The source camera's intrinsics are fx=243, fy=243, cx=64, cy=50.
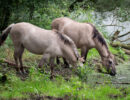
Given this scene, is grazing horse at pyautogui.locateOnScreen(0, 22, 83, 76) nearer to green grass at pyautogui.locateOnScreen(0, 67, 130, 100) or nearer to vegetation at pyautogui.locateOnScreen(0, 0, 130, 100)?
vegetation at pyautogui.locateOnScreen(0, 0, 130, 100)

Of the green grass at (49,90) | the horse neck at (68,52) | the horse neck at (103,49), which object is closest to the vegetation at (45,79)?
the green grass at (49,90)

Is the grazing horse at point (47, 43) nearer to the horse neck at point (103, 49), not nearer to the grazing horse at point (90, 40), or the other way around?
the grazing horse at point (90, 40)

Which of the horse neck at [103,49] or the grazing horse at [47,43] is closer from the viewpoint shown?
the grazing horse at [47,43]

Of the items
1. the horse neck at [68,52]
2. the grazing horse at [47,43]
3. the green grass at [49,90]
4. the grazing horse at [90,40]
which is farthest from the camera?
the grazing horse at [90,40]

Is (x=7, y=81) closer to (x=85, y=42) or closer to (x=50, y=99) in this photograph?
(x=50, y=99)

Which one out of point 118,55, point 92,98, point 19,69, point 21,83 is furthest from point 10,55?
point 118,55

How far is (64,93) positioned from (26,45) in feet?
7.73

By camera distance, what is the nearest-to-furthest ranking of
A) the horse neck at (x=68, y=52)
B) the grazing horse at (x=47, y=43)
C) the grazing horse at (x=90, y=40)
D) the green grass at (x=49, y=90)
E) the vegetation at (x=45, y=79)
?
the green grass at (x=49, y=90) < the vegetation at (x=45, y=79) < the grazing horse at (x=47, y=43) < the horse neck at (x=68, y=52) < the grazing horse at (x=90, y=40)

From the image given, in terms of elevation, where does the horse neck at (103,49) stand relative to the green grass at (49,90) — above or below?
above

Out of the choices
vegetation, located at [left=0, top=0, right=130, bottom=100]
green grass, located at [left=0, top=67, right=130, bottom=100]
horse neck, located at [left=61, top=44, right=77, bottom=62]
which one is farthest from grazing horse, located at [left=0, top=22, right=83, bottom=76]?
green grass, located at [left=0, top=67, right=130, bottom=100]

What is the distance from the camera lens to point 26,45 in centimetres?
688

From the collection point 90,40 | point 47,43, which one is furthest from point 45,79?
point 90,40

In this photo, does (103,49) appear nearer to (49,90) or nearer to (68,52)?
(68,52)

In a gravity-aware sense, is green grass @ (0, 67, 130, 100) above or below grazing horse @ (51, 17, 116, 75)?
below
